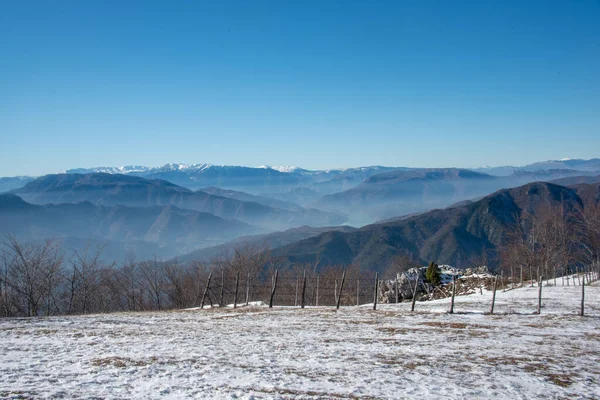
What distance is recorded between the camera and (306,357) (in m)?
13.5

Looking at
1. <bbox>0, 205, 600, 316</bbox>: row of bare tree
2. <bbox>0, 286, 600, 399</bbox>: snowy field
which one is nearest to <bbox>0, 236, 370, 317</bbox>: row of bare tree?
<bbox>0, 205, 600, 316</bbox>: row of bare tree

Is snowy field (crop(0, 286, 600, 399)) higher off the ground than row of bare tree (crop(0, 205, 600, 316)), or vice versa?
snowy field (crop(0, 286, 600, 399))

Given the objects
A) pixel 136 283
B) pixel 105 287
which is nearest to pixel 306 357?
pixel 136 283

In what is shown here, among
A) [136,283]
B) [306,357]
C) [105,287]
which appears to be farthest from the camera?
[136,283]

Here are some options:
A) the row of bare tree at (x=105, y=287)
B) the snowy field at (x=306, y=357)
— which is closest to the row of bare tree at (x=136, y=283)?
the row of bare tree at (x=105, y=287)

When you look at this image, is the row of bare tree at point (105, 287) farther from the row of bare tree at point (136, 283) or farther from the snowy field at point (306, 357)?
the snowy field at point (306, 357)

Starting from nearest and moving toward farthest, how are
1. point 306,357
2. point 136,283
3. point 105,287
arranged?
point 306,357 < point 105,287 < point 136,283

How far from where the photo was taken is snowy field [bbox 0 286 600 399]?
33.5 ft

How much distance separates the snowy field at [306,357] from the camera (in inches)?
402

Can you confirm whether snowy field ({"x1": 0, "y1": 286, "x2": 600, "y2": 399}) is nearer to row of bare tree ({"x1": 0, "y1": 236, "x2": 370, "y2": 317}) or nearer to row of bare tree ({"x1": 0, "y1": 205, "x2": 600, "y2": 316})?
row of bare tree ({"x1": 0, "y1": 205, "x2": 600, "y2": 316})

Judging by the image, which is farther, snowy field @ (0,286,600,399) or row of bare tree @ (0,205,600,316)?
row of bare tree @ (0,205,600,316)

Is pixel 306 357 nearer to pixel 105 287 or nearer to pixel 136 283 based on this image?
pixel 136 283

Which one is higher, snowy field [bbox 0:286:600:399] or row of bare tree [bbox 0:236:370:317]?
snowy field [bbox 0:286:600:399]

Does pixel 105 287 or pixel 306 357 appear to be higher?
pixel 306 357
